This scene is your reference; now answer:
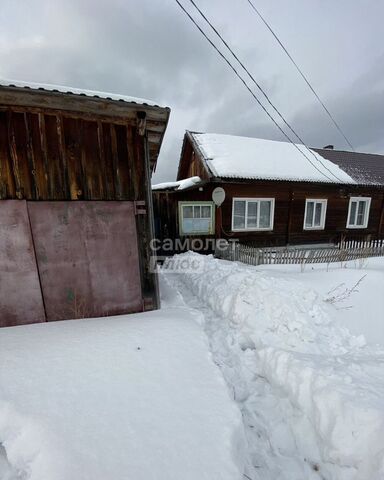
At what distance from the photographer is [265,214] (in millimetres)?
10852

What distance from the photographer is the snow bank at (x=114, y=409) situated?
1641 millimetres

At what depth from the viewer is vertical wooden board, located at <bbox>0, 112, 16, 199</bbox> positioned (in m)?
3.27

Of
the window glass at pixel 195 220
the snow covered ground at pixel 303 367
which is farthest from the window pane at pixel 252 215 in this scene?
the snow covered ground at pixel 303 367

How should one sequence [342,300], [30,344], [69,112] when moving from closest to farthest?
[30,344]
[69,112]
[342,300]

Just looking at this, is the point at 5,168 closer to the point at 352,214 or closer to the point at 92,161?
the point at 92,161

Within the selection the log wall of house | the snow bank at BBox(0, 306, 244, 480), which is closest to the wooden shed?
the snow bank at BBox(0, 306, 244, 480)

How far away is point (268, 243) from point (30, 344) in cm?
1004

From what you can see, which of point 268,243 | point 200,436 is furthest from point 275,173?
point 200,436

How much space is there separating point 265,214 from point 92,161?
8905 millimetres

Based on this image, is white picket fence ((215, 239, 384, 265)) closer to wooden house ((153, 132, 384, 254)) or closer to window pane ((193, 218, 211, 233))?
window pane ((193, 218, 211, 233))

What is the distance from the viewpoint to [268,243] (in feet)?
35.8

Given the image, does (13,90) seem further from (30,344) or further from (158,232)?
Answer: (158,232)

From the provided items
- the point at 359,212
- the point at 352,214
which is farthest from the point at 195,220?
the point at 359,212

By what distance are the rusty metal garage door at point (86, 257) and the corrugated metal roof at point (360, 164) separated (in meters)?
13.2
